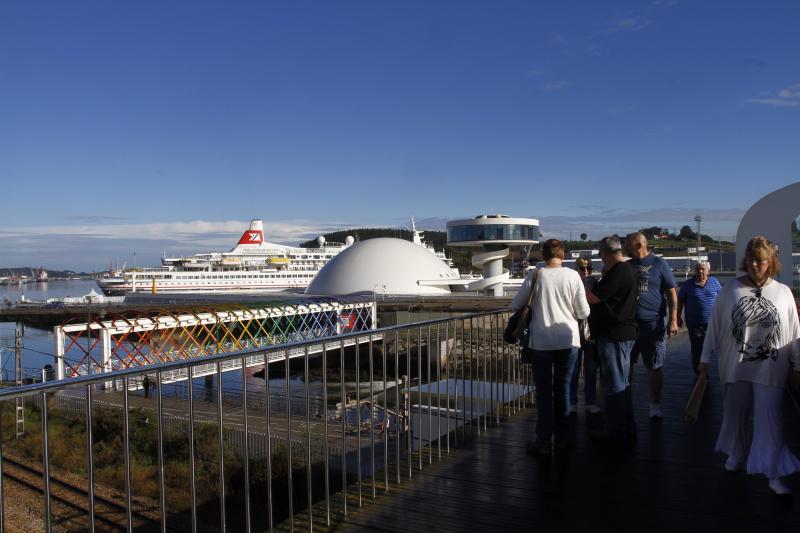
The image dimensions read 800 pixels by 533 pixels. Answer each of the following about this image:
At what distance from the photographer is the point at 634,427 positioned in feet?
17.0

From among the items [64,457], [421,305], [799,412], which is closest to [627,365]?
[799,412]

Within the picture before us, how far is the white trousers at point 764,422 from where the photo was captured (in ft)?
11.7

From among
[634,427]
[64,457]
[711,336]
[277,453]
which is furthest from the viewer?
[277,453]

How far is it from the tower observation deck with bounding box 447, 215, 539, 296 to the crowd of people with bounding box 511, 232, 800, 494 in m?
40.8

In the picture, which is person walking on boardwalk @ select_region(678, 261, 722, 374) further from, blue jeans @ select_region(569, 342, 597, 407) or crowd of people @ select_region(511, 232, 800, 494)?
blue jeans @ select_region(569, 342, 597, 407)

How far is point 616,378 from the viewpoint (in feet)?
15.8

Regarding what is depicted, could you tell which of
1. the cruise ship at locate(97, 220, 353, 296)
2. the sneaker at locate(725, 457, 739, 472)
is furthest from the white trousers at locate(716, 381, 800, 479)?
the cruise ship at locate(97, 220, 353, 296)

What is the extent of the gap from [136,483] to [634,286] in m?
9.48

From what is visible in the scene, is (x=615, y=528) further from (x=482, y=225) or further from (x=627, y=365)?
(x=482, y=225)

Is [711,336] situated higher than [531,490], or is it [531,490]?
[711,336]

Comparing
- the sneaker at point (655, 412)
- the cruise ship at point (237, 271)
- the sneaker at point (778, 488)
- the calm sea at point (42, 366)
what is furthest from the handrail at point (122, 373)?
the cruise ship at point (237, 271)

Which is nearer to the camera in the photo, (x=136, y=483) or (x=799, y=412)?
(x=799, y=412)

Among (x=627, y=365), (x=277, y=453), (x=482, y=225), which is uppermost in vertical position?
(x=482, y=225)

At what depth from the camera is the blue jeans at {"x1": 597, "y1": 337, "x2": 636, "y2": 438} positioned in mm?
4816
